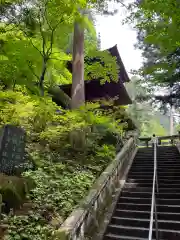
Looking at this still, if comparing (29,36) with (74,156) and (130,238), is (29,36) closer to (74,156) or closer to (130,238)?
(74,156)

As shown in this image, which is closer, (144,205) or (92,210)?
(92,210)

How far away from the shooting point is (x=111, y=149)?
32.9 ft

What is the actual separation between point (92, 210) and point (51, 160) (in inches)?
79.9

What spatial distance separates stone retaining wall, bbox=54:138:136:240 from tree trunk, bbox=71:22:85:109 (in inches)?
101

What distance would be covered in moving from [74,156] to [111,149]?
2.27 metres

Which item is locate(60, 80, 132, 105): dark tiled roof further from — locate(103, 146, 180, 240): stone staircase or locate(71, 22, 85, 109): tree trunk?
locate(103, 146, 180, 240): stone staircase

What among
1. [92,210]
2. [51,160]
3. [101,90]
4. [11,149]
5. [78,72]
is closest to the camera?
[11,149]

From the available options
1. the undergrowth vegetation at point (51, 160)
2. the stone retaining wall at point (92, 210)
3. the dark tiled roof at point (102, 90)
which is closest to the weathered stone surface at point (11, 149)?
the undergrowth vegetation at point (51, 160)

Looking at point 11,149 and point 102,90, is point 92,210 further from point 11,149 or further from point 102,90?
point 102,90

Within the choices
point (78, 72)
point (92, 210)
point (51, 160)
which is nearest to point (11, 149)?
point (51, 160)

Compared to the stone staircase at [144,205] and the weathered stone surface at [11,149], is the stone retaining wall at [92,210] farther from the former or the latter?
the weathered stone surface at [11,149]

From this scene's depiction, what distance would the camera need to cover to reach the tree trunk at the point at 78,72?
30.8ft

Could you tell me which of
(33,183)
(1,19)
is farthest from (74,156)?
(1,19)

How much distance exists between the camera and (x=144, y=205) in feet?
23.8
